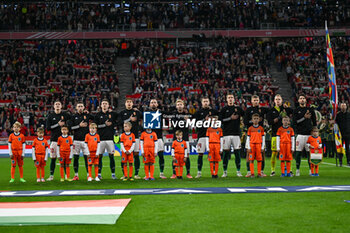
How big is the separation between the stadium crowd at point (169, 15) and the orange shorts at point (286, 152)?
92.2ft

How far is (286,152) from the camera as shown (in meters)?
13.1

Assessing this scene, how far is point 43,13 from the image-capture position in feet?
132

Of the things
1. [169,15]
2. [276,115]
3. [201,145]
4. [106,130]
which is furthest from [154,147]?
[169,15]

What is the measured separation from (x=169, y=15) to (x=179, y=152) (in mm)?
29707

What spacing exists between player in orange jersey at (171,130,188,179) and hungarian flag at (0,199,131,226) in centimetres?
440

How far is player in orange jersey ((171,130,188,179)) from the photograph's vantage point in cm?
1305

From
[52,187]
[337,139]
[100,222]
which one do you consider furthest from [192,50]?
[100,222]

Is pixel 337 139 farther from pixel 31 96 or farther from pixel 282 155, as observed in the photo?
pixel 31 96

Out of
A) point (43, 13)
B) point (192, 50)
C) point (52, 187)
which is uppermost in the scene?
point (43, 13)

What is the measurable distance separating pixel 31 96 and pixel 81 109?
1946 cm

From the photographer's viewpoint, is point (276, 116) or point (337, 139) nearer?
point (276, 116)

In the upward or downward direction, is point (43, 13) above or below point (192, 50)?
above

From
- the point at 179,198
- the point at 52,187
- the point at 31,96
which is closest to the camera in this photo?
the point at 179,198

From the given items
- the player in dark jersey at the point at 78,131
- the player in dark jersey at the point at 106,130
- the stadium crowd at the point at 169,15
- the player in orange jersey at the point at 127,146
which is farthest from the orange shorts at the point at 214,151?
the stadium crowd at the point at 169,15
